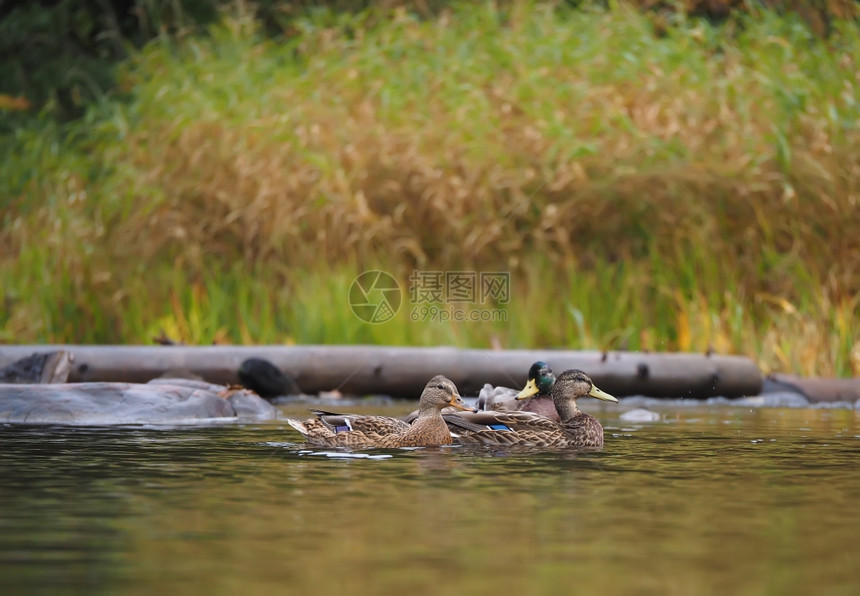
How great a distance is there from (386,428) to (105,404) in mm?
2045

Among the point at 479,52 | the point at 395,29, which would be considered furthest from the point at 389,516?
the point at 395,29

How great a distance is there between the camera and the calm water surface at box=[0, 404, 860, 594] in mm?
3941

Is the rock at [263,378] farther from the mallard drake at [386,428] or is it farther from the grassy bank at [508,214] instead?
the mallard drake at [386,428]

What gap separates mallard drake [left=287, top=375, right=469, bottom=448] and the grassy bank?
13.8 feet

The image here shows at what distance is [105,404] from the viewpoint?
8578 millimetres

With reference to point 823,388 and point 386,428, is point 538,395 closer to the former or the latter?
point 386,428

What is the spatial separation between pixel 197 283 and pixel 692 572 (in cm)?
891

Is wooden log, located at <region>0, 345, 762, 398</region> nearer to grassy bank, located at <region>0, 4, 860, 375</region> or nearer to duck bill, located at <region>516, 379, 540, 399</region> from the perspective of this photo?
grassy bank, located at <region>0, 4, 860, 375</region>

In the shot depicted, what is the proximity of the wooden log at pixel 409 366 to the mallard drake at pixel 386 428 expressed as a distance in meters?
3.01

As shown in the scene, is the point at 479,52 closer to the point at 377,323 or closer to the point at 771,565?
the point at 377,323

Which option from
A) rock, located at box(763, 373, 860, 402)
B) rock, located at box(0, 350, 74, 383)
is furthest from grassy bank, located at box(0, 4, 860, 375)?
rock, located at box(0, 350, 74, 383)

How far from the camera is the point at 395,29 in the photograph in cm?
1648

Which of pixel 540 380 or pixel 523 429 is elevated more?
pixel 540 380

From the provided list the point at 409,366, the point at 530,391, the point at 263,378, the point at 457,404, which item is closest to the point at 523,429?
the point at 457,404
